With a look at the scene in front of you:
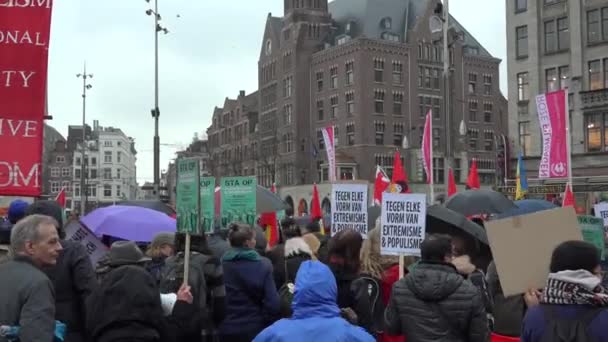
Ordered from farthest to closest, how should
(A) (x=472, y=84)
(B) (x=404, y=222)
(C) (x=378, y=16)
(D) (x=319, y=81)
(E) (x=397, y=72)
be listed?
(A) (x=472, y=84) → (C) (x=378, y=16) → (D) (x=319, y=81) → (E) (x=397, y=72) → (B) (x=404, y=222)

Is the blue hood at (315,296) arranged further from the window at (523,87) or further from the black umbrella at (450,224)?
the window at (523,87)

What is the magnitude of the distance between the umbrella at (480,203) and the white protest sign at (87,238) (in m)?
5.58

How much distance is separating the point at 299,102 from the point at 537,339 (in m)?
75.5

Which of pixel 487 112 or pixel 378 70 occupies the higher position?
pixel 378 70

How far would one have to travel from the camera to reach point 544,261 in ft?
15.2

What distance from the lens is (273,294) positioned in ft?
21.9

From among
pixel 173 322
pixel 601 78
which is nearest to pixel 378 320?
pixel 173 322

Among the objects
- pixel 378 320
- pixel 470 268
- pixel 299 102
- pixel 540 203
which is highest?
pixel 299 102

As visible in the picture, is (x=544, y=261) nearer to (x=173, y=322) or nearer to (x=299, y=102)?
(x=173, y=322)

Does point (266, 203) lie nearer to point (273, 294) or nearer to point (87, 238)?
point (87, 238)

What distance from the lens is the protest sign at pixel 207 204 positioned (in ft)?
28.1

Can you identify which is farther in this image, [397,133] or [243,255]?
[397,133]

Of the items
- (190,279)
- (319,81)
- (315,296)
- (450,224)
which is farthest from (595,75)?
(319,81)

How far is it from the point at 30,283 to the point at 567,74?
4132cm
